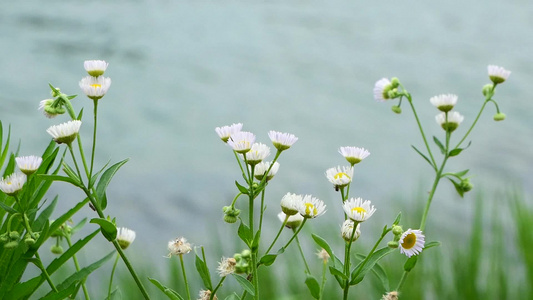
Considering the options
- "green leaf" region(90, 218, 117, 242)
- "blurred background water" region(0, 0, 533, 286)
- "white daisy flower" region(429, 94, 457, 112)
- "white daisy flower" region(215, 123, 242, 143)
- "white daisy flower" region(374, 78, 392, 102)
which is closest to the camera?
"green leaf" region(90, 218, 117, 242)

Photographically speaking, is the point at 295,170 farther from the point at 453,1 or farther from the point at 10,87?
the point at 453,1

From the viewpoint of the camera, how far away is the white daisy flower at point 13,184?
70cm

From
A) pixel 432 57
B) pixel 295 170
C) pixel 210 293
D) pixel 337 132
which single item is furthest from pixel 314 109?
pixel 210 293

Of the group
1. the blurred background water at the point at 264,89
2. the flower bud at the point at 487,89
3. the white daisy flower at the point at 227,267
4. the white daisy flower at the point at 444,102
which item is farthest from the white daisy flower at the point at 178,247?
the blurred background water at the point at 264,89

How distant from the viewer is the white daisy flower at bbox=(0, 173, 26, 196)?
70 centimetres

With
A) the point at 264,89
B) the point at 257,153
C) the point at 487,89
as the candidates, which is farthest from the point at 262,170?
the point at 264,89

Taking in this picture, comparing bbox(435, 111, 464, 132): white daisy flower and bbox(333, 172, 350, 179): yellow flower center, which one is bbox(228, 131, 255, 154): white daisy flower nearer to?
bbox(333, 172, 350, 179): yellow flower center

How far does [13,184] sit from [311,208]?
11.1 inches

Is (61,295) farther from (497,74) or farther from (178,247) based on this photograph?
(497,74)

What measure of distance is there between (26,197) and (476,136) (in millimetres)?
4158

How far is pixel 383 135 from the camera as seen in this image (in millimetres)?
4559

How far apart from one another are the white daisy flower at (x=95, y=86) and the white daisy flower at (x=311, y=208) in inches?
9.1

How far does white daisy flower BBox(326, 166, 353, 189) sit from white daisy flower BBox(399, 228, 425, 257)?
0.26 ft

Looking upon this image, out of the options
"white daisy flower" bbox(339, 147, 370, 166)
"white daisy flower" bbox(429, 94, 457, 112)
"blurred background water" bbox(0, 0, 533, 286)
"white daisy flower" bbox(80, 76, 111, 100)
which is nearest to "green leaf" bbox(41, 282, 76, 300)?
"white daisy flower" bbox(80, 76, 111, 100)
